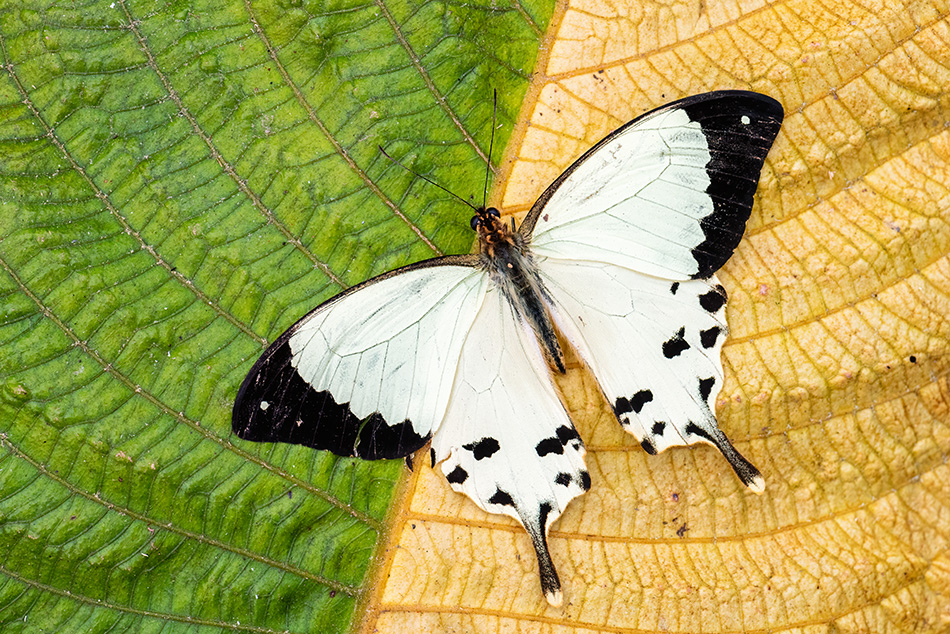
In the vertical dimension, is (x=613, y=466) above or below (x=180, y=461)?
above

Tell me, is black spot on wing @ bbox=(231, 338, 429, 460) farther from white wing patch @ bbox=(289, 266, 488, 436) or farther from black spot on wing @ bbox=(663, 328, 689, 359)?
black spot on wing @ bbox=(663, 328, 689, 359)

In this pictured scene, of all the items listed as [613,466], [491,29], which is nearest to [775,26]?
[491,29]

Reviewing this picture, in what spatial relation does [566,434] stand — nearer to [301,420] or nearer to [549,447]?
[549,447]

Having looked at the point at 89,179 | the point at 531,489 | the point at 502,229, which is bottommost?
the point at 531,489

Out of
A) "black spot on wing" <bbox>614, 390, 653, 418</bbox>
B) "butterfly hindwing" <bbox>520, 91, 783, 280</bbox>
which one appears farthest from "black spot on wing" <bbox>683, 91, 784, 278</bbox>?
"black spot on wing" <bbox>614, 390, 653, 418</bbox>

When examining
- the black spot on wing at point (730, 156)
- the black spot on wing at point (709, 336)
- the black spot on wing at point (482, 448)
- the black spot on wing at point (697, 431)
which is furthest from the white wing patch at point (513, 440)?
the black spot on wing at point (730, 156)

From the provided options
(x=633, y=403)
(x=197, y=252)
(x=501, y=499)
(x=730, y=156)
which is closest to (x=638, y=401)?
(x=633, y=403)

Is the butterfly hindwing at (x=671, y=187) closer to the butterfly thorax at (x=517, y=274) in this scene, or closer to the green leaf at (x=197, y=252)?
the butterfly thorax at (x=517, y=274)

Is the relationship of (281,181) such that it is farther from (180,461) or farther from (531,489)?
(531,489)
